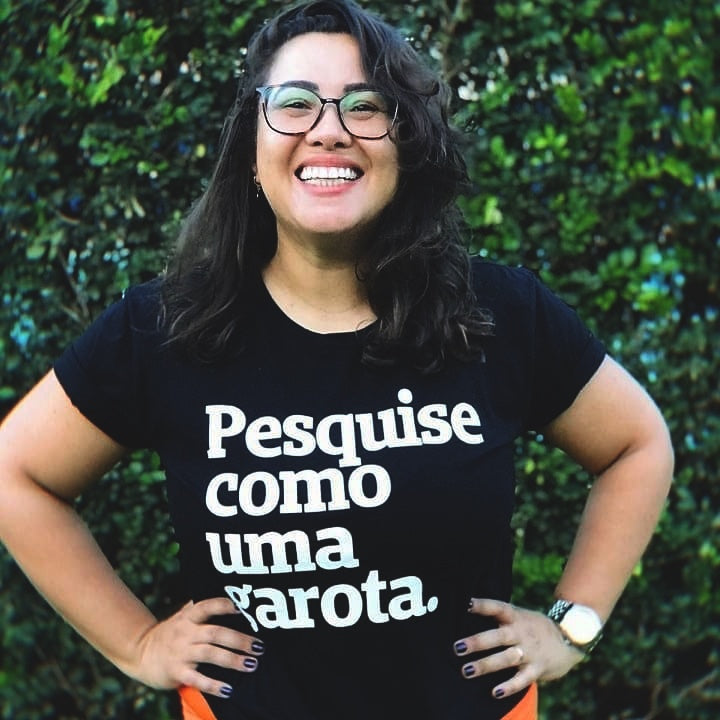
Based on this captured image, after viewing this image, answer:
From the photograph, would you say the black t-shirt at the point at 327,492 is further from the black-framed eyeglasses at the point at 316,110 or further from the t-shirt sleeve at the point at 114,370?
the black-framed eyeglasses at the point at 316,110

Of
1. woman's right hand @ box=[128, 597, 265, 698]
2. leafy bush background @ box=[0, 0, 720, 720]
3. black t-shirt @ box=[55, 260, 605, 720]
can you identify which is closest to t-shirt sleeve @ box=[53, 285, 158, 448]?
black t-shirt @ box=[55, 260, 605, 720]

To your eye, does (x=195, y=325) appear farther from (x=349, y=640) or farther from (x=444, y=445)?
(x=349, y=640)

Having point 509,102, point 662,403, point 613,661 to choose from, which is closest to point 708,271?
point 662,403

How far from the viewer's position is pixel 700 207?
3.04 meters

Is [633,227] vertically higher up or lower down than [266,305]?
higher up

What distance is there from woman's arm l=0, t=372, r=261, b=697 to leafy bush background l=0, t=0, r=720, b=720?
86 cm

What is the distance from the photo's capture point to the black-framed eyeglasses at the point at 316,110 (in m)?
1.89

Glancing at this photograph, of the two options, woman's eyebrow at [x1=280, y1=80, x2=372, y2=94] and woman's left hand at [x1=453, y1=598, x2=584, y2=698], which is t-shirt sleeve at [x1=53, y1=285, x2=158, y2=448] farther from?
woman's left hand at [x1=453, y1=598, x2=584, y2=698]

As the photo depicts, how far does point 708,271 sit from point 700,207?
0.20 m

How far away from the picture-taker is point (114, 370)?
194cm

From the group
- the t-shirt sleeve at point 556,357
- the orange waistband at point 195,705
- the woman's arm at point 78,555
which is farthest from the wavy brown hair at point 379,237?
the orange waistband at point 195,705

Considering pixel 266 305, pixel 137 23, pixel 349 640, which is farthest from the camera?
pixel 137 23

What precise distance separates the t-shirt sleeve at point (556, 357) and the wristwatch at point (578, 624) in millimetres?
469

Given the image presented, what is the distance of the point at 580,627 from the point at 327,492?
0.79 m
